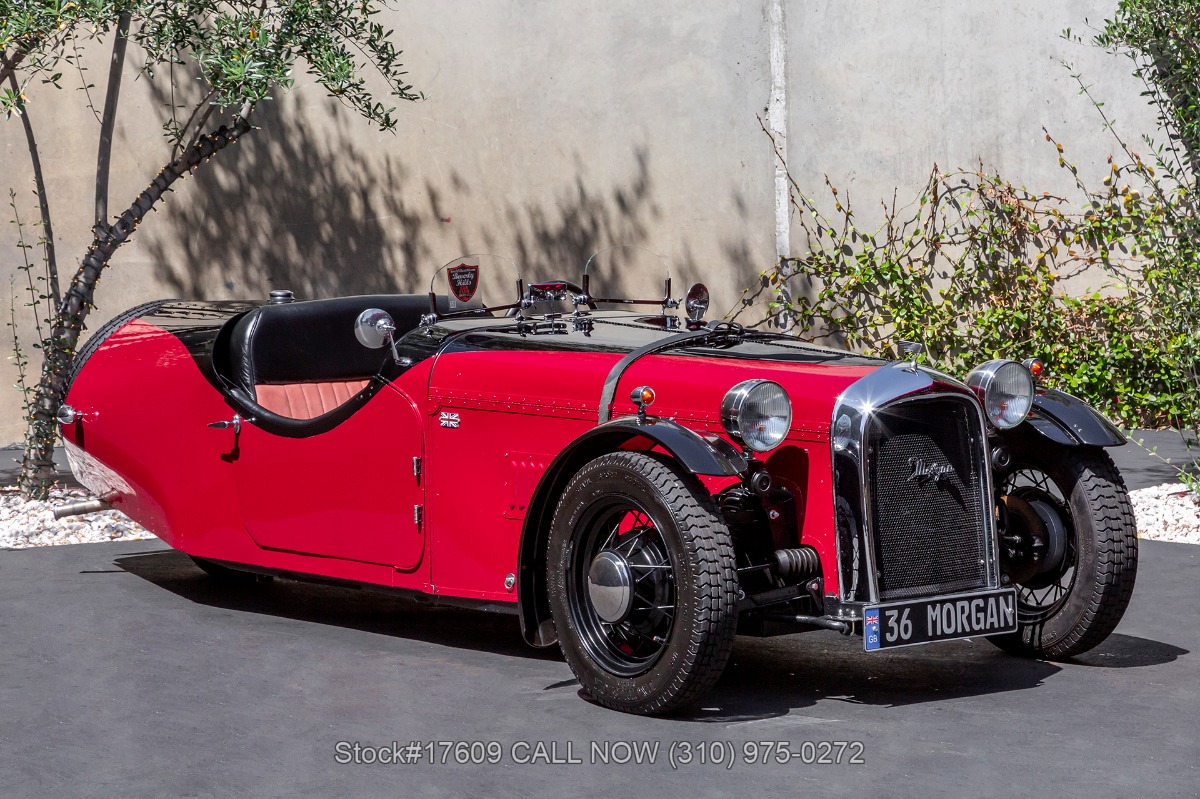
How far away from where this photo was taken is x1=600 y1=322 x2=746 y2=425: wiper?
409 cm

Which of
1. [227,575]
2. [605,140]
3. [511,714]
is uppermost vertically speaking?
[605,140]

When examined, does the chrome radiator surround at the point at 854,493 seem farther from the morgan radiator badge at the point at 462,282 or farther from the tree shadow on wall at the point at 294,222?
the tree shadow on wall at the point at 294,222

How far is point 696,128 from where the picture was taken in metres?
10.8

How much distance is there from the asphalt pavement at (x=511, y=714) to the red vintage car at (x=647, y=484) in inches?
8.1

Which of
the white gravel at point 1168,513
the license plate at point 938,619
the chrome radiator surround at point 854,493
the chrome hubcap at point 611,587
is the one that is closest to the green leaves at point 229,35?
the chrome hubcap at point 611,587

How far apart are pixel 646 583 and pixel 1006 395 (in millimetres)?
1333

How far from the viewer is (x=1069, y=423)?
4363 mm

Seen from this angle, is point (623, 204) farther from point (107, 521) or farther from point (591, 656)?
point (591, 656)

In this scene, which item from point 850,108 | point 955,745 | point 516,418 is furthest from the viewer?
point 850,108

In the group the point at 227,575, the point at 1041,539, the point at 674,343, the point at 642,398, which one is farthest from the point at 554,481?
the point at 227,575

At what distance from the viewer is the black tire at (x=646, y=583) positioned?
11.7 feet

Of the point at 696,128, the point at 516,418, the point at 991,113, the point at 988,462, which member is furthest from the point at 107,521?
the point at 991,113

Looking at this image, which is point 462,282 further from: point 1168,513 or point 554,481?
point 1168,513

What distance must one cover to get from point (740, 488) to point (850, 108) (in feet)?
23.5
